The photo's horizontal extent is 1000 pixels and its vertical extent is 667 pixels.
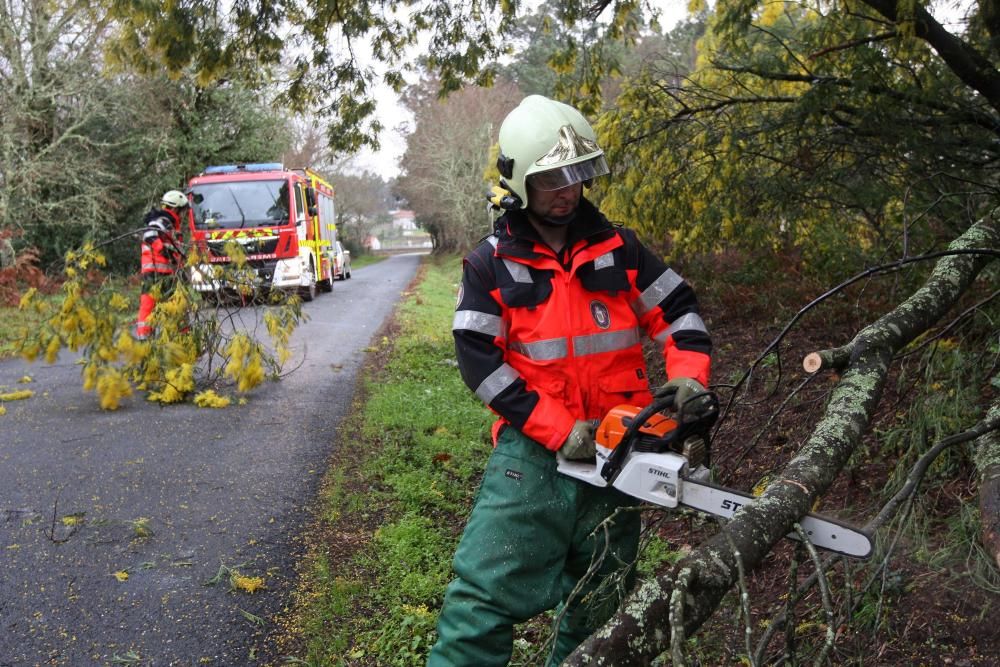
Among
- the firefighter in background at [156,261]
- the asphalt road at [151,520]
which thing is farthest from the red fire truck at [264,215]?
the asphalt road at [151,520]

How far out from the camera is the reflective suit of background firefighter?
2404 mm

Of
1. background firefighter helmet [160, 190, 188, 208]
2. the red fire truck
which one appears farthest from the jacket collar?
the red fire truck

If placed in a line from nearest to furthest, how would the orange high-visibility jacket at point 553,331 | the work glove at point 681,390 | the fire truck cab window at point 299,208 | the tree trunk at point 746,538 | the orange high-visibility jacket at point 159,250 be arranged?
the tree trunk at point 746,538
the work glove at point 681,390
the orange high-visibility jacket at point 553,331
the orange high-visibility jacket at point 159,250
the fire truck cab window at point 299,208

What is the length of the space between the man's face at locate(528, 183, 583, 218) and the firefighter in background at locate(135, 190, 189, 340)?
5.60 metres

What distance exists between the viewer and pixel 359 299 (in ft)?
58.9

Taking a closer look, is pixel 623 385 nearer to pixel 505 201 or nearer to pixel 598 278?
pixel 598 278

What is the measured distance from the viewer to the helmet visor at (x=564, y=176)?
2510 millimetres

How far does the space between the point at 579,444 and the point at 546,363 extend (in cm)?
28

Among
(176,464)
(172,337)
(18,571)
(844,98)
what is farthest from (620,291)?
(172,337)

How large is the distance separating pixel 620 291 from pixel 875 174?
11.8ft

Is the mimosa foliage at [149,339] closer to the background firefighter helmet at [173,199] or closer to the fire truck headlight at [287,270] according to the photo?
the background firefighter helmet at [173,199]

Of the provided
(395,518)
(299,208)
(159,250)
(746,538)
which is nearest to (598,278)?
(746,538)

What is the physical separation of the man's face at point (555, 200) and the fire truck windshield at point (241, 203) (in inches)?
568

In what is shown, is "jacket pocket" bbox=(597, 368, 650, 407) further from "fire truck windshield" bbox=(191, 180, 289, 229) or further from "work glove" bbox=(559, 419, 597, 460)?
"fire truck windshield" bbox=(191, 180, 289, 229)
